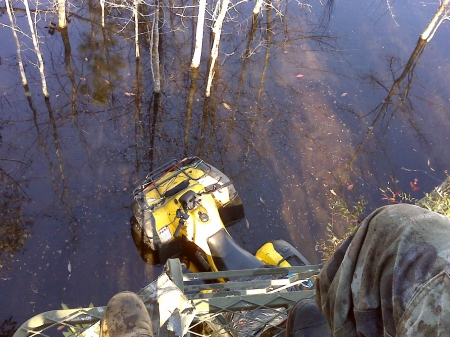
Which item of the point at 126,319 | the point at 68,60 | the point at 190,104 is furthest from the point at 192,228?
the point at 68,60

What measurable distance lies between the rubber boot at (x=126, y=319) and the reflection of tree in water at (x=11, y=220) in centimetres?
545

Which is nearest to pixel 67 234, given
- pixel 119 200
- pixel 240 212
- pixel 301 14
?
pixel 119 200

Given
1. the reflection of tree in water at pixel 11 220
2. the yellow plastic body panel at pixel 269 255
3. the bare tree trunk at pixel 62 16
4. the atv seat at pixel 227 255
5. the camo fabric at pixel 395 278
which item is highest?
the bare tree trunk at pixel 62 16

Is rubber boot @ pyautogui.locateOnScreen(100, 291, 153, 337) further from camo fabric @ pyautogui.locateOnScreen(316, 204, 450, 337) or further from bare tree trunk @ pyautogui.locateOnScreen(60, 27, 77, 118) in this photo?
bare tree trunk @ pyautogui.locateOnScreen(60, 27, 77, 118)

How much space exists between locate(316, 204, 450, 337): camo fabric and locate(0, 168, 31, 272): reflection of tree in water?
6.70 metres

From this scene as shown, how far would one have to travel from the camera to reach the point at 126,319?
245cm

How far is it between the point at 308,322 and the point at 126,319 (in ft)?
3.81

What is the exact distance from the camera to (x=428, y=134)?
33.4 ft

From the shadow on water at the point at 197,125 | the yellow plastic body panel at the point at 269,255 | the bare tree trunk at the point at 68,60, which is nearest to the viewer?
→ the yellow plastic body panel at the point at 269,255

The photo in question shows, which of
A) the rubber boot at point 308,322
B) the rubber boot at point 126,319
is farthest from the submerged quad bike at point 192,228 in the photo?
the rubber boot at point 126,319

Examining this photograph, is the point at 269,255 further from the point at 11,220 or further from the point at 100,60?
the point at 100,60

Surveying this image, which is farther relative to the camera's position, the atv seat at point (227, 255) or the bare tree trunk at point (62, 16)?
the bare tree trunk at point (62, 16)

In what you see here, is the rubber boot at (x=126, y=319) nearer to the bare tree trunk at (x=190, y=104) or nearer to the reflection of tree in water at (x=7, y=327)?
the reflection of tree in water at (x=7, y=327)

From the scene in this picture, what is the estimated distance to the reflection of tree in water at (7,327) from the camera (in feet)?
20.6
